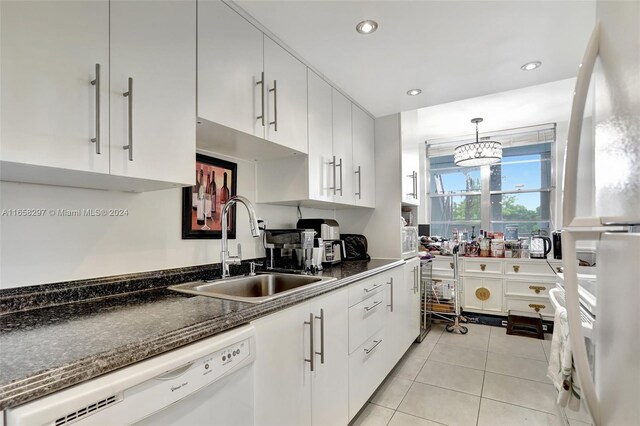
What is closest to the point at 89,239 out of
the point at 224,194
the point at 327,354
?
the point at 224,194

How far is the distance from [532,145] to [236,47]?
14.4ft

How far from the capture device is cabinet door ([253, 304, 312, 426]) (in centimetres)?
115

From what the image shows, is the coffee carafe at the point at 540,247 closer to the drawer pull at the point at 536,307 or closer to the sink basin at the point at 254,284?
the drawer pull at the point at 536,307

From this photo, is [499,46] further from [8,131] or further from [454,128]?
[454,128]

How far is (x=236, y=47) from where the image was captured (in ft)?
4.90

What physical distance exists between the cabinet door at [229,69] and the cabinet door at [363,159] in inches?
46.2

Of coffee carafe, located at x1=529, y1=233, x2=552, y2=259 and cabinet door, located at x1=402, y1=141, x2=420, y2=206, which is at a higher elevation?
cabinet door, located at x1=402, y1=141, x2=420, y2=206

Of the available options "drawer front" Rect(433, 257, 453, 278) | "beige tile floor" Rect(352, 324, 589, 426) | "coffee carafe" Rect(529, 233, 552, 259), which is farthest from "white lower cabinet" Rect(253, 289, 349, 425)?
"coffee carafe" Rect(529, 233, 552, 259)

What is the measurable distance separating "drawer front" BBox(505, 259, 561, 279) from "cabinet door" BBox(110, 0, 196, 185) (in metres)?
3.78

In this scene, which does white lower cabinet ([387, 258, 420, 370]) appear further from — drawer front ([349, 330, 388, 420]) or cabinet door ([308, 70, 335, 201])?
cabinet door ([308, 70, 335, 201])

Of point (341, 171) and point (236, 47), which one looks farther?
point (341, 171)

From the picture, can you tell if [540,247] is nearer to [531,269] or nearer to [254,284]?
[531,269]

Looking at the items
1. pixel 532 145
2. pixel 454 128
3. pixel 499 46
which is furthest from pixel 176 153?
pixel 532 145

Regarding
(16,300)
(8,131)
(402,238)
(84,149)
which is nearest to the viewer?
(8,131)
